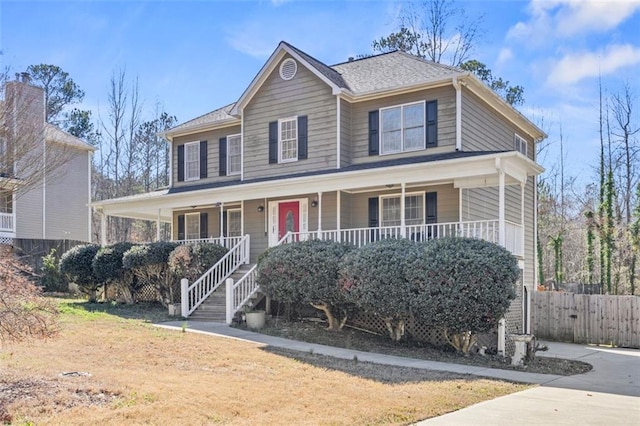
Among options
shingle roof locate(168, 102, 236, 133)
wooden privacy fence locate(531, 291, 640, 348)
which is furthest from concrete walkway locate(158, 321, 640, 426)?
shingle roof locate(168, 102, 236, 133)

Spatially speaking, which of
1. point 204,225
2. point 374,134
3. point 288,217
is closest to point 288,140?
point 288,217

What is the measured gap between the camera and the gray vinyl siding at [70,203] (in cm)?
2998

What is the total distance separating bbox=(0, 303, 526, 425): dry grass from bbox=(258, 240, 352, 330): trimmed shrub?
293cm

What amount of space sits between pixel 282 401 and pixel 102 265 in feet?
Result: 43.8

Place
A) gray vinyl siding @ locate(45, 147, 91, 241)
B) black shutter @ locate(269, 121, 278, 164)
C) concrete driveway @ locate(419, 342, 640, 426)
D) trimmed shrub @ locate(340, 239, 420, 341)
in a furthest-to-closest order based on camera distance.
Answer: gray vinyl siding @ locate(45, 147, 91, 241)
black shutter @ locate(269, 121, 278, 164)
trimmed shrub @ locate(340, 239, 420, 341)
concrete driveway @ locate(419, 342, 640, 426)

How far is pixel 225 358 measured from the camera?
1009 centimetres

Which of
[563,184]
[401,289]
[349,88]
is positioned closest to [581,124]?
[563,184]

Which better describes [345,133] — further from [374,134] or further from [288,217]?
[288,217]

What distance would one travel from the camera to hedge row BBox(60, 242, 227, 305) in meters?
17.1

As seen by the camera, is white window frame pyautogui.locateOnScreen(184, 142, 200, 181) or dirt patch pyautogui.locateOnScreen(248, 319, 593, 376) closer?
dirt patch pyautogui.locateOnScreen(248, 319, 593, 376)

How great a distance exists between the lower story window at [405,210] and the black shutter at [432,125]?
156cm

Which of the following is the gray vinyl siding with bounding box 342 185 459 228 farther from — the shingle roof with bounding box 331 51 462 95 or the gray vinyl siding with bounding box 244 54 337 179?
the shingle roof with bounding box 331 51 462 95

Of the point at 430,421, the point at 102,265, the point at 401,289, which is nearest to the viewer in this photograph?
the point at 430,421

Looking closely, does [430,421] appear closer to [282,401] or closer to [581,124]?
[282,401]
